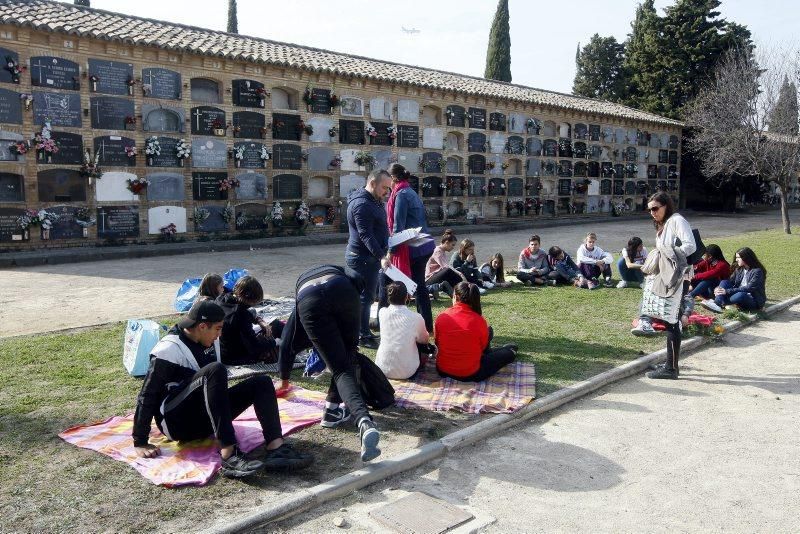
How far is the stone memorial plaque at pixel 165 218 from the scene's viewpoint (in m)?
14.8

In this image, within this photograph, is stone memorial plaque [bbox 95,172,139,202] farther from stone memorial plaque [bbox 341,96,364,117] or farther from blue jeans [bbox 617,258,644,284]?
blue jeans [bbox 617,258,644,284]

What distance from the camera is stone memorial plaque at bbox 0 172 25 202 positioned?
1289cm

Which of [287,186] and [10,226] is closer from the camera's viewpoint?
[10,226]

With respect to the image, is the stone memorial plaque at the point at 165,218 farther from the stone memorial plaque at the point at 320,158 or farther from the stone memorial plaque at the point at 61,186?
the stone memorial plaque at the point at 320,158

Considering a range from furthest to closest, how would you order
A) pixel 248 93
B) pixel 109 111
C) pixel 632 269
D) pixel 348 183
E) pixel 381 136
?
pixel 381 136 < pixel 348 183 < pixel 248 93 < pixel 109 111 < pixel 632 269

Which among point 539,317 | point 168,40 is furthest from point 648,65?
point 539,317

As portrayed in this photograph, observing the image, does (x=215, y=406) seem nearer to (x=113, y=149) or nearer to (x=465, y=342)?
(x=465, y=342)

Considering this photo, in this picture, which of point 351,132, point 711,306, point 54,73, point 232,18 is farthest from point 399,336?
point 232,18

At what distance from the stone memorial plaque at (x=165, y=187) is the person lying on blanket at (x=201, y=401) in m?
12.0

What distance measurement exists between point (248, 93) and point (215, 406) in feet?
45.7

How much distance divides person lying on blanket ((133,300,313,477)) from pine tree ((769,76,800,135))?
21932mm

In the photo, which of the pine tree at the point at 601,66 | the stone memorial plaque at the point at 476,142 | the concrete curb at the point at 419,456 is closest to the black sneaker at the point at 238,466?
the concrete curb at the point at 419,456

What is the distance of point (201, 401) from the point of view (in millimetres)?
3631

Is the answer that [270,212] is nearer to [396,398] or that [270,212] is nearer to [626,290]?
[626,290]
